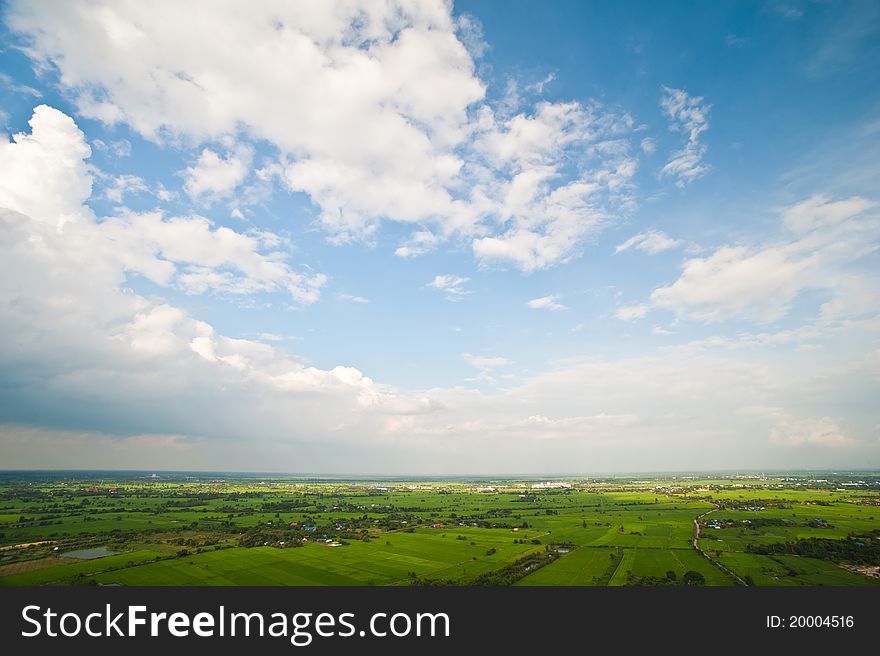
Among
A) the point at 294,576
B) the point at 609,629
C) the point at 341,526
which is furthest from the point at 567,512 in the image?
the point at 609,629

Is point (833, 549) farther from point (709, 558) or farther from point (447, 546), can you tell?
point (447, 546)

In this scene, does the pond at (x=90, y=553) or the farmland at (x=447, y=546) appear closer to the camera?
the farmland at (x=447, y=546)

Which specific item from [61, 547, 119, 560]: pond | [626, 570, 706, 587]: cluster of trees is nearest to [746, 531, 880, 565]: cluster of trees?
[626, 570, 706, 587]: cluster of trees

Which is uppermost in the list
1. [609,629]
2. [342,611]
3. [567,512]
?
[342,611]

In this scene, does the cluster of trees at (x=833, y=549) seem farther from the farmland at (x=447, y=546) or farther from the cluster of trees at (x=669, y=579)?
the cluster of trees at (x=669, y=579)

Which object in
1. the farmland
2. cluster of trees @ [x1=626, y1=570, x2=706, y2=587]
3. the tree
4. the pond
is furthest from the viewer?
the pond

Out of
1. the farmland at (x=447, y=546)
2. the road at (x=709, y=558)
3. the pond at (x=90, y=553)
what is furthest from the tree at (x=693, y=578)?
the pond at (x=90, y=553)

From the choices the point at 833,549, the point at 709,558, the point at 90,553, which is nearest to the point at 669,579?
the point at 709,558

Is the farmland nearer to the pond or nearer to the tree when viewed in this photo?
the tree

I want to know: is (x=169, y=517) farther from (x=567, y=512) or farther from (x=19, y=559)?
(x=567, y=512)
